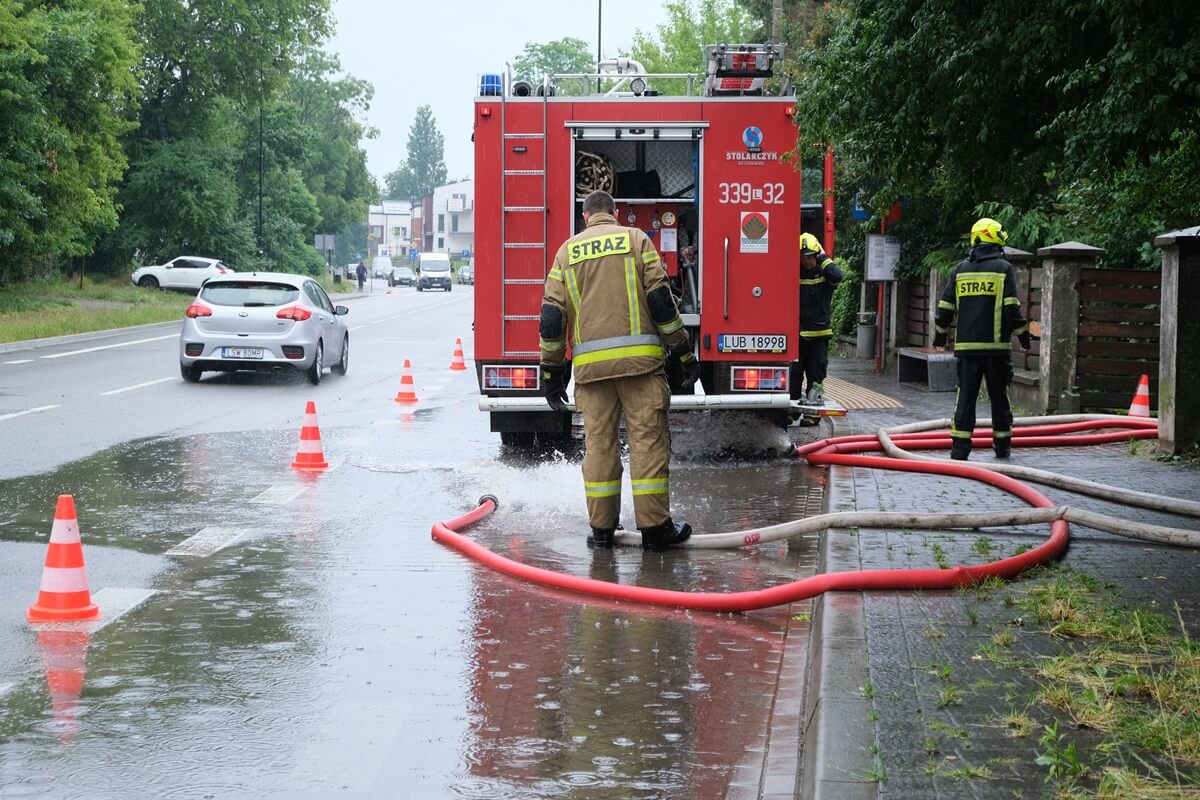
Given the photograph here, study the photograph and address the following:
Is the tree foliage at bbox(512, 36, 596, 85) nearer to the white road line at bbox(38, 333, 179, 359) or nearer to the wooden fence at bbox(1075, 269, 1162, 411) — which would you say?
the white road line at bbox(38, 333, 179, 359)

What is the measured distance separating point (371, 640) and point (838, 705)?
236 cm

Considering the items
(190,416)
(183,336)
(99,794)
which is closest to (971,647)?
(99,794)

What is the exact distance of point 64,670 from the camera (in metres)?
5.78

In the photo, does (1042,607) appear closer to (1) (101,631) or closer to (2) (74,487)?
(1) (101,631)

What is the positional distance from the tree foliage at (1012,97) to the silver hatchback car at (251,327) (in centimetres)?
1017

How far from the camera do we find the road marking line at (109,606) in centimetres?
650

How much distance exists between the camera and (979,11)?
7777 mm

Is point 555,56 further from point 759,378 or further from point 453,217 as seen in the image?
point 759,378

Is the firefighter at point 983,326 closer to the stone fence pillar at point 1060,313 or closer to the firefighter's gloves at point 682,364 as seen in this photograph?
the firefighter's gloves at point 682,364

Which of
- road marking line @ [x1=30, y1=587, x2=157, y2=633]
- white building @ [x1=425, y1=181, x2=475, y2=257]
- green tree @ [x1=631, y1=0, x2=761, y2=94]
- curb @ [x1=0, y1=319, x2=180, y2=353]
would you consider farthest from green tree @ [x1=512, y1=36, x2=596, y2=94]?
road marking line @ [x1=30, y1=587, x2=157, y2=633]

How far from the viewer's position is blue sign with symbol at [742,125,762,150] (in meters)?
11.8

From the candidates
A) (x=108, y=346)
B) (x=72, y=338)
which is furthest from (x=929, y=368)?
(x=72, y=338)

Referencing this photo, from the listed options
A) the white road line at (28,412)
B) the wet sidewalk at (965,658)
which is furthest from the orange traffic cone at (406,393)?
the wet sidewalk at (965,658)

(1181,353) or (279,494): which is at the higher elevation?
(1181,353)
